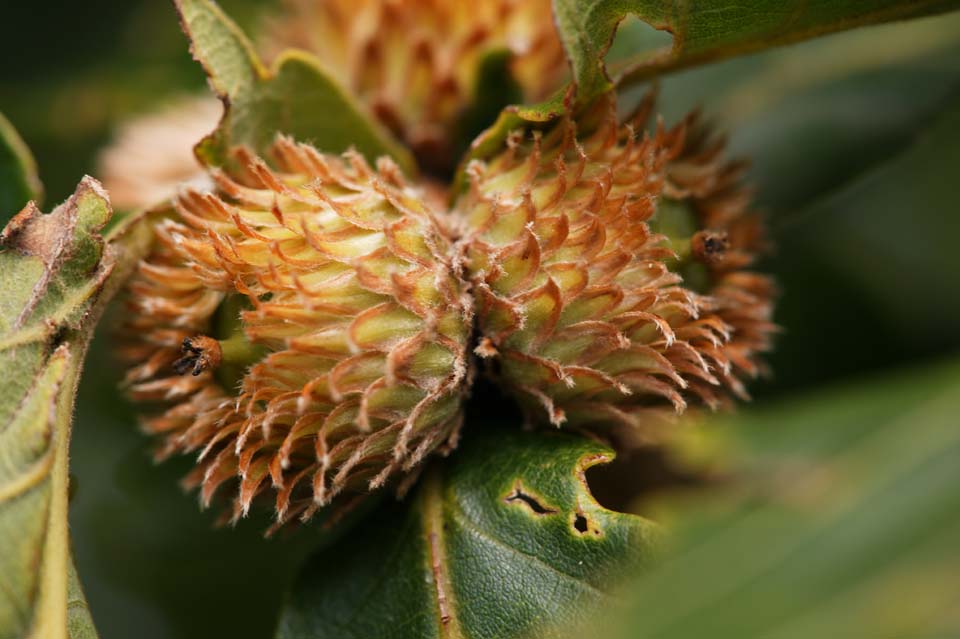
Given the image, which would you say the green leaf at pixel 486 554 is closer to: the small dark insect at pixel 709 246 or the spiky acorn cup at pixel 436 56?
the small dark insect at pixel 709 246

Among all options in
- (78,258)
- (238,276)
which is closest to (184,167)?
(78,258)

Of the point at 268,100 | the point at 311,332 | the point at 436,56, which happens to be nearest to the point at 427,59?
the point at 436,56

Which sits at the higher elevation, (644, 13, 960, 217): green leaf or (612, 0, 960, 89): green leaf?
(644, 13, 960, 217): green leaf

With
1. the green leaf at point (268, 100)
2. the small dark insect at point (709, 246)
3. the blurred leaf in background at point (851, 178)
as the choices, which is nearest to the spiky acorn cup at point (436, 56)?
the green leaf at point (268, 100)

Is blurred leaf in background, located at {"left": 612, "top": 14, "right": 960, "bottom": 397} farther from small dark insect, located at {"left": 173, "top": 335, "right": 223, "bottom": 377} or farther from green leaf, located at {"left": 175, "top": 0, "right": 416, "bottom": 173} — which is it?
small dark insect, located at {"left": 173, "top": 335, "right": 223, "bottom": 377}

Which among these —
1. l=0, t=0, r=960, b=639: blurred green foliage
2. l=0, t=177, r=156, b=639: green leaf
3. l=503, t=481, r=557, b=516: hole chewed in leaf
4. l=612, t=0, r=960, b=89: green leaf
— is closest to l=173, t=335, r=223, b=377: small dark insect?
l=0, t=177, r=156, b=639: green leaf

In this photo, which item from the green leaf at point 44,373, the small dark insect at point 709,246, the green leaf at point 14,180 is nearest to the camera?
the green leaf at point 44,373

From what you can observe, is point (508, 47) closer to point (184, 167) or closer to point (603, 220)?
point (603, 220)

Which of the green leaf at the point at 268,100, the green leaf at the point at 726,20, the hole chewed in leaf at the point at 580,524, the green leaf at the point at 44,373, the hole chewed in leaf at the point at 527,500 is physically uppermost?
the green leaf at the point at 726,20
